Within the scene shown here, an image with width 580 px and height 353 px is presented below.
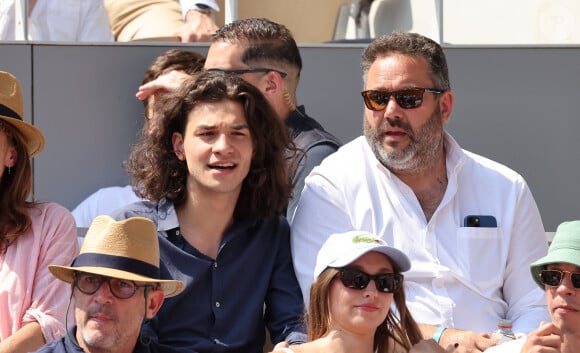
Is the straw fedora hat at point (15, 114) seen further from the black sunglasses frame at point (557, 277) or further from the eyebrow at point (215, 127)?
the black sunglasses frame at point (557, 277)

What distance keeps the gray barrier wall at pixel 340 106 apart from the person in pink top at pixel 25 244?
1.67m

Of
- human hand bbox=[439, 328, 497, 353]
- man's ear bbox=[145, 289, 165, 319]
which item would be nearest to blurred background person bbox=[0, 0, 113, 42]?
man's ear bbox=[145, 289, 165, 319]

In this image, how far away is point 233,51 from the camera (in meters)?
5.82

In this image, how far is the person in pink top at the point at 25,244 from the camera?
4.56 meters

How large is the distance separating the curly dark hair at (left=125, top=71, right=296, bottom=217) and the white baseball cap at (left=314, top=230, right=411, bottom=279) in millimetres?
759

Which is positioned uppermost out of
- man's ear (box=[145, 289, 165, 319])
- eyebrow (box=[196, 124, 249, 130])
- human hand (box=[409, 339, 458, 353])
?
eyebrow (box=[196, 124, 249, 130])

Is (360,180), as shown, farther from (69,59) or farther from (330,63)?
(69,59)

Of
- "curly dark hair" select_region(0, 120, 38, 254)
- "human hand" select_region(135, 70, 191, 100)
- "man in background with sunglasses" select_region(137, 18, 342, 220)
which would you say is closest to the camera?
"curly dark hair" select_region(0, 120, 38, 254)

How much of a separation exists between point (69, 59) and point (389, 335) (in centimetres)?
291

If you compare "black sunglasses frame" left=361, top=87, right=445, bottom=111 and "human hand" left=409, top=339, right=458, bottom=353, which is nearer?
"human hand" left=409, top=339, right=458, bottom=353

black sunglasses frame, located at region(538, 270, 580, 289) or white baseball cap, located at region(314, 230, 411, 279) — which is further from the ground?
white baseball cap, located at region(314, 230, 411, 279)

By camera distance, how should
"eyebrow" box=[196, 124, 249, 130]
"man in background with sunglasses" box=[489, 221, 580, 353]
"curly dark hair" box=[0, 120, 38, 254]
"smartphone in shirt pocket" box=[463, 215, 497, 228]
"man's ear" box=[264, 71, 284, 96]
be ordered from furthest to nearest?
"man's ear" box=[264, 71, 284, 96], "smartphone in shirt pocket" box=[463, 215, 497, 228], "eyebrow" box=[196, 124, 249, 130], "curly dark hair" box=[0, 120, 38, 254], "man in background with sunglasses" box=[489, 221, 580, 353]

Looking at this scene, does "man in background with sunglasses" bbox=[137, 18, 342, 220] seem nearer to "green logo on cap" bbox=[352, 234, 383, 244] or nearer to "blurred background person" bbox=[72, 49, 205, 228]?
"blurred background person" bbox=[72, 49, 205, 228]

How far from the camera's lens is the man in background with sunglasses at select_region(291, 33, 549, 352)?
489cm
